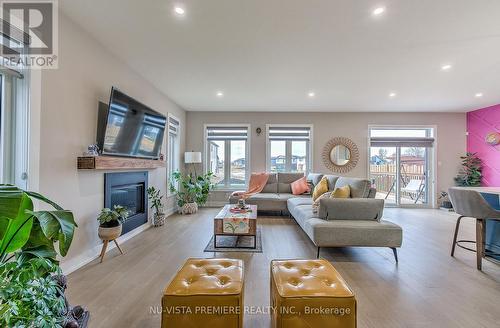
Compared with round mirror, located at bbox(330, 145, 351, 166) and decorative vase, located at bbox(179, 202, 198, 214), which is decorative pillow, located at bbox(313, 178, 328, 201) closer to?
round mirror, located at bbox(330, 145, 351, 166)

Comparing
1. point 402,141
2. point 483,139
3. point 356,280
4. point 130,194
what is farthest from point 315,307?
point 483,139

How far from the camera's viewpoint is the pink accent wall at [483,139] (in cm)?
548

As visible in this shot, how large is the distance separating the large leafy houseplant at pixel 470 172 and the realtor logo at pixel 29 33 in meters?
8.29

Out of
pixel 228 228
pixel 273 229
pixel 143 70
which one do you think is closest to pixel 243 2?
pixel 143 70

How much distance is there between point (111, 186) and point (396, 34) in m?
3.93

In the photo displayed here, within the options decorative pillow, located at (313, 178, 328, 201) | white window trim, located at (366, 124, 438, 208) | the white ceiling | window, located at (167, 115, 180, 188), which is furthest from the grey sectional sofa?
window, located at (167, 115, 180, 188)

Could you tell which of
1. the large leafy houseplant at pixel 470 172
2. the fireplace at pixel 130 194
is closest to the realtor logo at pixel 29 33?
the fireplace at pixel 130 194

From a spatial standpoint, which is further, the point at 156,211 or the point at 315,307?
the point at 156,211

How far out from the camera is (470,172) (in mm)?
5828

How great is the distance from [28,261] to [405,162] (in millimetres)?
7405

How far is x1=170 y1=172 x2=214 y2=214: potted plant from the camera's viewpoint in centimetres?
529

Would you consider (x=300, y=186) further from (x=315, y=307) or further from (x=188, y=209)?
(x=315, y=307)

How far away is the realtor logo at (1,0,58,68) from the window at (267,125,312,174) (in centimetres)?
475

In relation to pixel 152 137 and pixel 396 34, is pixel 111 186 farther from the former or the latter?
pixel 396 34
